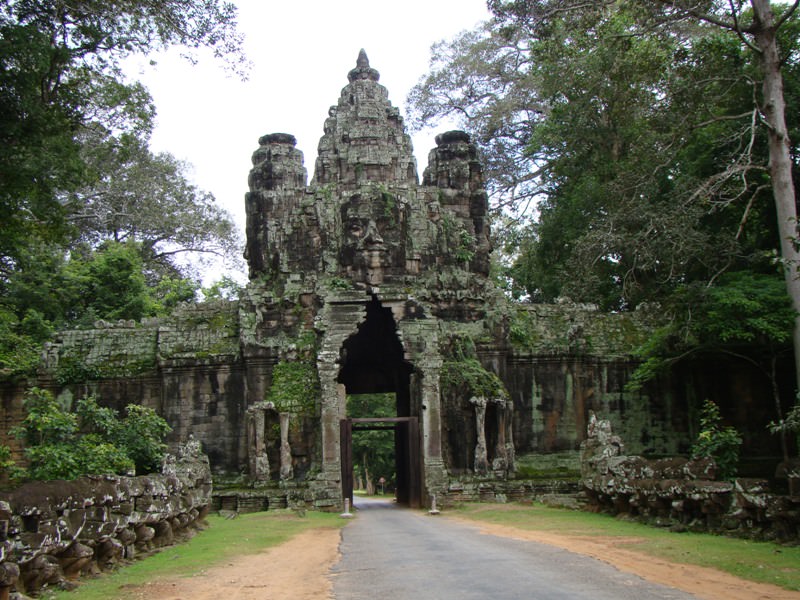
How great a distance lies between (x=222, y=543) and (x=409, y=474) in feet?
27.9

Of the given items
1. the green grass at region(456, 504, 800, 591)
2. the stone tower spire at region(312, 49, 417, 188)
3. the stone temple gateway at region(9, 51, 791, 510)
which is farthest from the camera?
the stone tower spire at region(312, 49, 417, 188)

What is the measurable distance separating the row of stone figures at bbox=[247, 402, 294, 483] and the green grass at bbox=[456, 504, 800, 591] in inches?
201

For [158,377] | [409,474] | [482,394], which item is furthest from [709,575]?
[158,377]

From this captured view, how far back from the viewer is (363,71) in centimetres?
2511

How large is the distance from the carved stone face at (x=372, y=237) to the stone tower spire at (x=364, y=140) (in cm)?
145

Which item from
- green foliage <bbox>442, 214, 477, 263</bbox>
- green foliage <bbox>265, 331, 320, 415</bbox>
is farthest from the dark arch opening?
green foliage <bbox>442, 214, 477, 263</bbox>

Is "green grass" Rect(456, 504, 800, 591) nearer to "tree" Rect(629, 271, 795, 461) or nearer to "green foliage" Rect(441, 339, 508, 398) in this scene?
"green foliage" Rect(441, 339, 508, 398)

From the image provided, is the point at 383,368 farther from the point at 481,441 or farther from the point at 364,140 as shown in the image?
the point at 364,140

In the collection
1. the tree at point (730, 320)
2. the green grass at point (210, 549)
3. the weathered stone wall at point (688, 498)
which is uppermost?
the tree at point (730, 320)

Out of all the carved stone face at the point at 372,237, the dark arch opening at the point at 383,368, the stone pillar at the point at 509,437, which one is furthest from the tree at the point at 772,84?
the dark arch opening at the point at 383,368

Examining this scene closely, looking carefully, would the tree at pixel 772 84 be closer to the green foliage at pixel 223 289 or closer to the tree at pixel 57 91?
the tree at pixel 57 91

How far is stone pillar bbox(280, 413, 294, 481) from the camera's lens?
63.6ft

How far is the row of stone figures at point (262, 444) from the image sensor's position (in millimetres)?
19406

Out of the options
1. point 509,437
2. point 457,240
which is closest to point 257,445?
point 509,437
